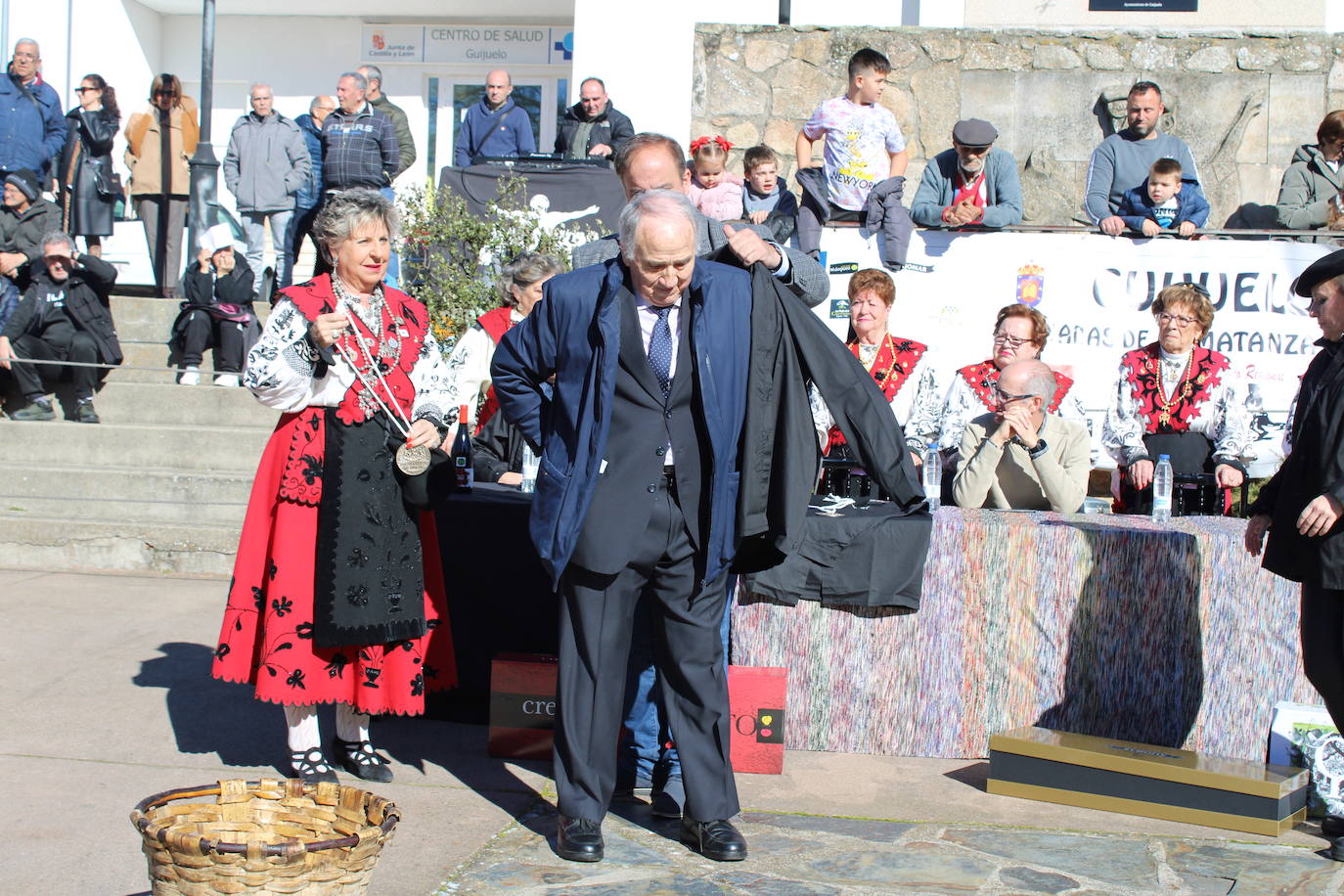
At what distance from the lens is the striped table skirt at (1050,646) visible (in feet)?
16.4

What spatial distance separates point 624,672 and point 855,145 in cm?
615

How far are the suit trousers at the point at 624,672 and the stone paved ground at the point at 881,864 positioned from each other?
0.59 feet

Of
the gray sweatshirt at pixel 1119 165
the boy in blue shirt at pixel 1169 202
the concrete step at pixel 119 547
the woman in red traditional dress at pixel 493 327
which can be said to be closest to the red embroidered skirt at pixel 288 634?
the woman in red traditional dress at pixel 493 327

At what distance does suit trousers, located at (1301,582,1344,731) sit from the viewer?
13.7ft

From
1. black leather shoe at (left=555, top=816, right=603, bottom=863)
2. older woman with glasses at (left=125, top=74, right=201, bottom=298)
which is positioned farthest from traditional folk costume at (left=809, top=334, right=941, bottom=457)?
older woman with glasses at (left=125, top=74, right=201, bottom=298)

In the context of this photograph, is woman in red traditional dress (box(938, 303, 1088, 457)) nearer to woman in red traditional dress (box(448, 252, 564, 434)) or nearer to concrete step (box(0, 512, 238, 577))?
woman in red traditional dress (box(448, 252, 564, 434))

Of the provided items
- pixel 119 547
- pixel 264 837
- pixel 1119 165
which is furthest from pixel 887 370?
pixel 119 547

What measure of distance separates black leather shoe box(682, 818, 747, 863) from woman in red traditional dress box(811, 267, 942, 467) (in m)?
2.42

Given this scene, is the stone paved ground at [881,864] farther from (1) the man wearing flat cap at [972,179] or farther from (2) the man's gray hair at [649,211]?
(1) the man wearing flat cap at [972,179]

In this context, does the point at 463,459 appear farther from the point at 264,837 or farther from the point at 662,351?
the point at 264,837

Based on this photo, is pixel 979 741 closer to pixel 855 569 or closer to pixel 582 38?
pixel 855 569

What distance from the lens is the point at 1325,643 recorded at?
420 cm

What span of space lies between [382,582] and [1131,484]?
3.35 meters

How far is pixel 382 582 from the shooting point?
4500 mm
